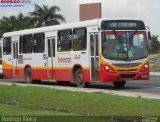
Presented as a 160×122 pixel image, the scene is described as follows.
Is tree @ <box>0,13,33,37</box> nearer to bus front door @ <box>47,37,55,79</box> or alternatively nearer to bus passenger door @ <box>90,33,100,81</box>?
bus front door @ <box>47,37,55,79</box>

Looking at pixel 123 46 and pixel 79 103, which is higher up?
pixel 123 46

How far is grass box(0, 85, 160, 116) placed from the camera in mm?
14713

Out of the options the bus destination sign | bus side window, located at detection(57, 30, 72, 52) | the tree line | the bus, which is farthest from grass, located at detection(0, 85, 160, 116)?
the tree line

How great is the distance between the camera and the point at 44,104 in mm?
18281

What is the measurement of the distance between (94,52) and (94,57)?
9.1 inches

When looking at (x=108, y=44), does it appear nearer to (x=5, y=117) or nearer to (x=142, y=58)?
(x=142, y=58)

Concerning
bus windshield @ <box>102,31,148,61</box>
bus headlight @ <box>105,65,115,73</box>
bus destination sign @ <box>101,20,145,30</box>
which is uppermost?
bus destination sign @ <box>101,20,145,30</box>

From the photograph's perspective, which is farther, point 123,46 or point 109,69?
point 123,46

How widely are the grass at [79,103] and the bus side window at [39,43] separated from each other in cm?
750

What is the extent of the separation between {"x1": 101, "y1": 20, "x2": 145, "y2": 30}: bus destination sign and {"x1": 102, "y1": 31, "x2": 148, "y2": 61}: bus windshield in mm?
237

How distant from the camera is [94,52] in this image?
24344 mm

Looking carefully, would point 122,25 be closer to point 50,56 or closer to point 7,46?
point 50,56

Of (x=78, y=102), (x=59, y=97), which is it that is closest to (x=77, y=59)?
(x=59, y=97)

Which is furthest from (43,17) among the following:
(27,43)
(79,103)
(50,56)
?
(79,103)
